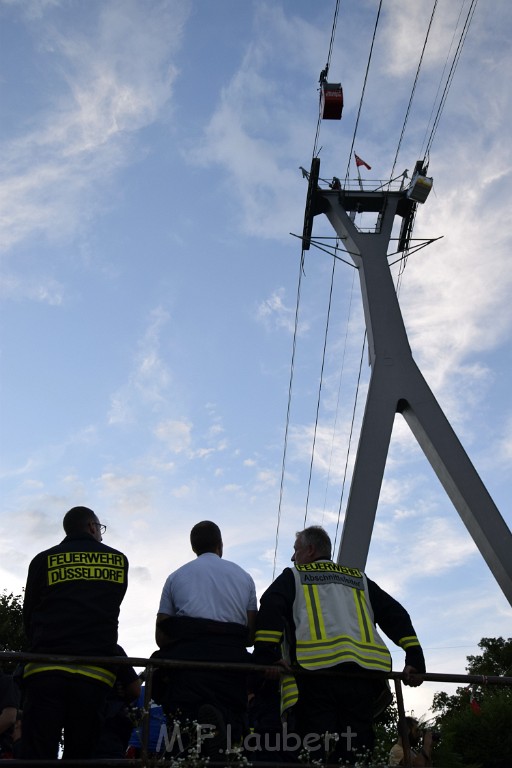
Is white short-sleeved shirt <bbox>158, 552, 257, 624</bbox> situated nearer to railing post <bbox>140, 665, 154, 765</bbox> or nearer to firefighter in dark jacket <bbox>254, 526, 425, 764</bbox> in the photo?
firefighter in dark jacket <bbox>254, 526, 425, 764</bbox>

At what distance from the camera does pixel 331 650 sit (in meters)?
4.09

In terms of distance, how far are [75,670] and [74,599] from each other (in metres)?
0.34

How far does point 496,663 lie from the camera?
28.4 m

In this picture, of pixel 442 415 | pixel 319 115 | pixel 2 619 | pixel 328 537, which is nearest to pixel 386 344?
pixel 442 415

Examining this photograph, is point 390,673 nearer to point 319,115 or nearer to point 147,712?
point 147,712

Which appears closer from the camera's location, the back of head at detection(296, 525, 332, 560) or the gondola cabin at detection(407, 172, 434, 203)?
the back of head at detection(296, 525, 332, 560)

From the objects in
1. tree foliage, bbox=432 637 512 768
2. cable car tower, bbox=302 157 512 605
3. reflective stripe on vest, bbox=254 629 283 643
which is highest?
cable car tower, bbox=302 157 512 605

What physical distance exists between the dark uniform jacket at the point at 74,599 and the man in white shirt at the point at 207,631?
0.35m

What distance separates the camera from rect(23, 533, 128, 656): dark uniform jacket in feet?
13.1

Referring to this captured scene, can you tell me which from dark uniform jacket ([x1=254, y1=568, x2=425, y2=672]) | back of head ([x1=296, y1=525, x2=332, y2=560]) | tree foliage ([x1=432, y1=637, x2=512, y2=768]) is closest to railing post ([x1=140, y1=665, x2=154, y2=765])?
dark uniform jacket ([x1=254, y1=568, x2=425, y2=672])

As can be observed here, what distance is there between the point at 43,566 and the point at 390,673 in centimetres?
181

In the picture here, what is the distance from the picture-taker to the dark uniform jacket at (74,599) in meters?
Result: 3.98

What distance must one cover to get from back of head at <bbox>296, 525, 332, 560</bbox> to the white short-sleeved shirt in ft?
1.25

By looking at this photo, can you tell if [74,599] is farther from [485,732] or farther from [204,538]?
[485,732]
